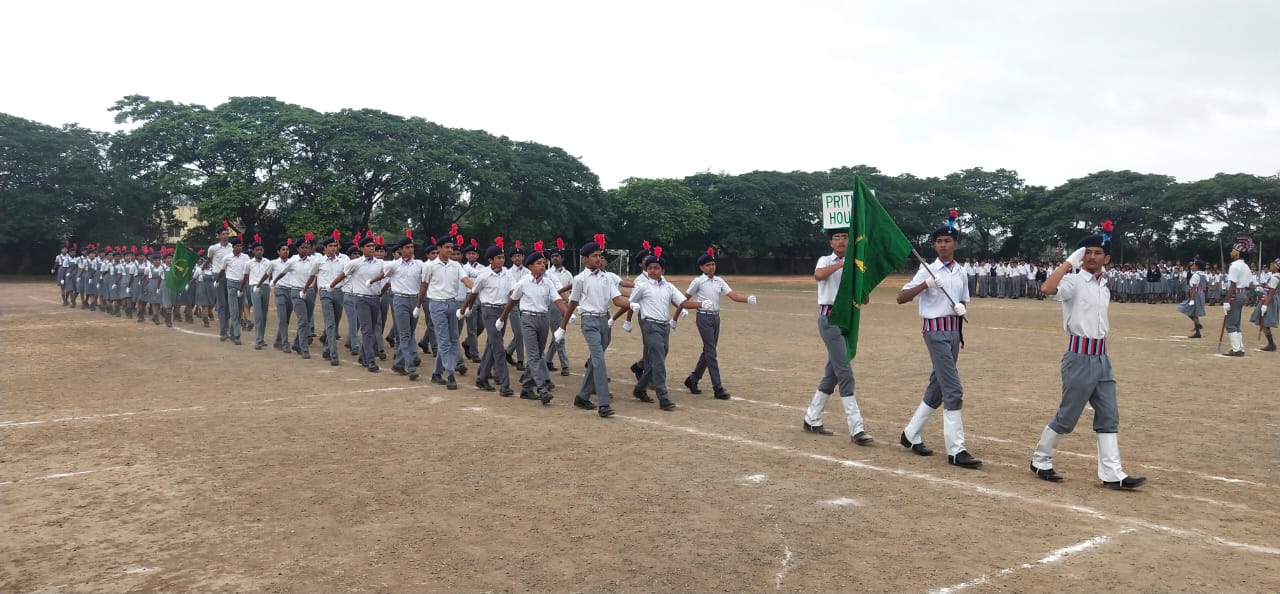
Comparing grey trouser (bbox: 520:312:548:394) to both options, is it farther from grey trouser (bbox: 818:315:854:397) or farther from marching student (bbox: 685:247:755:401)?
grey trouser (bbox: 818:315:854:397)

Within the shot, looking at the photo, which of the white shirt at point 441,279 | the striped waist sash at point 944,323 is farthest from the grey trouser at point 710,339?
the striped waist sash at point 944,323

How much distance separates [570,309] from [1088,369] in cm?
565

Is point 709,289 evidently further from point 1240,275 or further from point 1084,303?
point 1240,275

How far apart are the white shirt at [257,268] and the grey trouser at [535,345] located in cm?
753

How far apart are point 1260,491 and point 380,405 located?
341 inches

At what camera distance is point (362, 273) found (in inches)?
529

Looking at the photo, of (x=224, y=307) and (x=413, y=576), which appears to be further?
(x=224, y=307)

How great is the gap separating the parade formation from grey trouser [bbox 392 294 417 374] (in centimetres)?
2

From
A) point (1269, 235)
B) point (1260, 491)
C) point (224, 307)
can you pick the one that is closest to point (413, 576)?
point (1260, 491)

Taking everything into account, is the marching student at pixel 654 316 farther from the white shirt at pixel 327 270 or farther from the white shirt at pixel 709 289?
the white shirt at pixel 327 270

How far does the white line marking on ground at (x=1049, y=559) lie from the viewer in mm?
4570

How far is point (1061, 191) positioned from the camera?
62.6m

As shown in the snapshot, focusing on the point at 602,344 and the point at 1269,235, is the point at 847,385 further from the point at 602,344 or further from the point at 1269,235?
the point at 1269,235

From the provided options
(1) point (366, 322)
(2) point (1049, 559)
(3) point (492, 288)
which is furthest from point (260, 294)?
(2) point (1049, 559)
